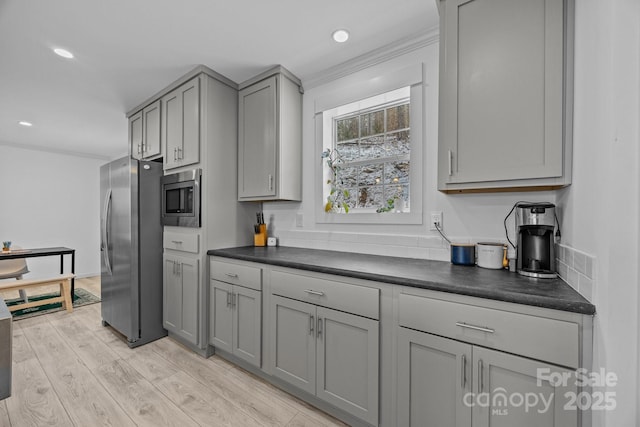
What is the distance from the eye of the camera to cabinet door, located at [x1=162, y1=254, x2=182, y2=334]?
2.52 m

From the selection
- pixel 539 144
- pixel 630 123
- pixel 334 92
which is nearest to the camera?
pixel 630 123

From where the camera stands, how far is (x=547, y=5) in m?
1.25

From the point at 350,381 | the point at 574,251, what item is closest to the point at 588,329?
the point at 574,251

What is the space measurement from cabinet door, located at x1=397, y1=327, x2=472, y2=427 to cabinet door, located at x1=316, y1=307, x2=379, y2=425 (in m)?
0.15

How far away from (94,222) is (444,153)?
21.6 feet

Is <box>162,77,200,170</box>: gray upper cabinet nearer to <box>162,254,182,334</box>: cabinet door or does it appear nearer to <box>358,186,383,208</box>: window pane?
<box>162,254,182,334</box>: cabinet door

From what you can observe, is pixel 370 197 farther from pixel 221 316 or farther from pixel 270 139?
pixel 221 316

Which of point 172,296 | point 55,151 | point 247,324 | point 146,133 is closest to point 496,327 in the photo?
point 247,324

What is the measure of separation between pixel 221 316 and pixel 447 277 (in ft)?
5.78

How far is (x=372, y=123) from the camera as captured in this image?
90.7 inches

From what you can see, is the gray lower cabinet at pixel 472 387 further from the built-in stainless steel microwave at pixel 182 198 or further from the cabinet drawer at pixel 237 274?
the built-in stainless steel microwave at pixel 182 198

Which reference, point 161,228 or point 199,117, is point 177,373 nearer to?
point 161,228

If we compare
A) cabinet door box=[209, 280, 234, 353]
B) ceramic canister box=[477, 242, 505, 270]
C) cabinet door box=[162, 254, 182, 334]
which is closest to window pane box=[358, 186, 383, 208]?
ceramic canister box=[477, 242, 505, 270]

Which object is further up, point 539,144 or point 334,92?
point 334,92
